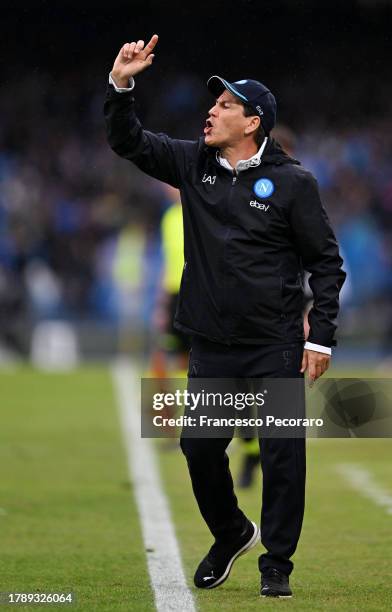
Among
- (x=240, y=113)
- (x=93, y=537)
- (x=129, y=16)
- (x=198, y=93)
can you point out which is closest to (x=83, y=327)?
(x=198, y=93)

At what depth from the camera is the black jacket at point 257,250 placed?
18.3 feet

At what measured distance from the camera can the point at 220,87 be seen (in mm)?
5777

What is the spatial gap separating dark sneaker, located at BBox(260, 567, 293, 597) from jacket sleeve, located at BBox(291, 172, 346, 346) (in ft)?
3.03

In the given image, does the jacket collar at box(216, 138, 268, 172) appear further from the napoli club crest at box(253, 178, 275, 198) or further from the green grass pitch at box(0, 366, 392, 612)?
the green grass pitch at box(0, 366, 392, 612)

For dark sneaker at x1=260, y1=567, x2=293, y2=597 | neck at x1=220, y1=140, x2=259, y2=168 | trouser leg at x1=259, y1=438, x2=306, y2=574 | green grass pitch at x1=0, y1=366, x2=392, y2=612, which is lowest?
green grass pitch at x1=0, y1=366, x2=392, y2=612

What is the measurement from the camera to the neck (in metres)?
5.70

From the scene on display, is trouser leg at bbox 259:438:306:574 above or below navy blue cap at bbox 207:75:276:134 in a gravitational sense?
below

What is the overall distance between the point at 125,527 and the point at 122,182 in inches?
690

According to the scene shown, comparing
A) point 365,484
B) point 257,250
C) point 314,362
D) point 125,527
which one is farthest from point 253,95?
point 365,484

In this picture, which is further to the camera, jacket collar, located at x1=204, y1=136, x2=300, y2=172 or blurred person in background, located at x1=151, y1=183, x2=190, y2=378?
blurred person in background, located at x1=151, y1=183, x2=190, y2=378

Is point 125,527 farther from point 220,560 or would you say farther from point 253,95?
point 253,95

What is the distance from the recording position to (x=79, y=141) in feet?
80.4
